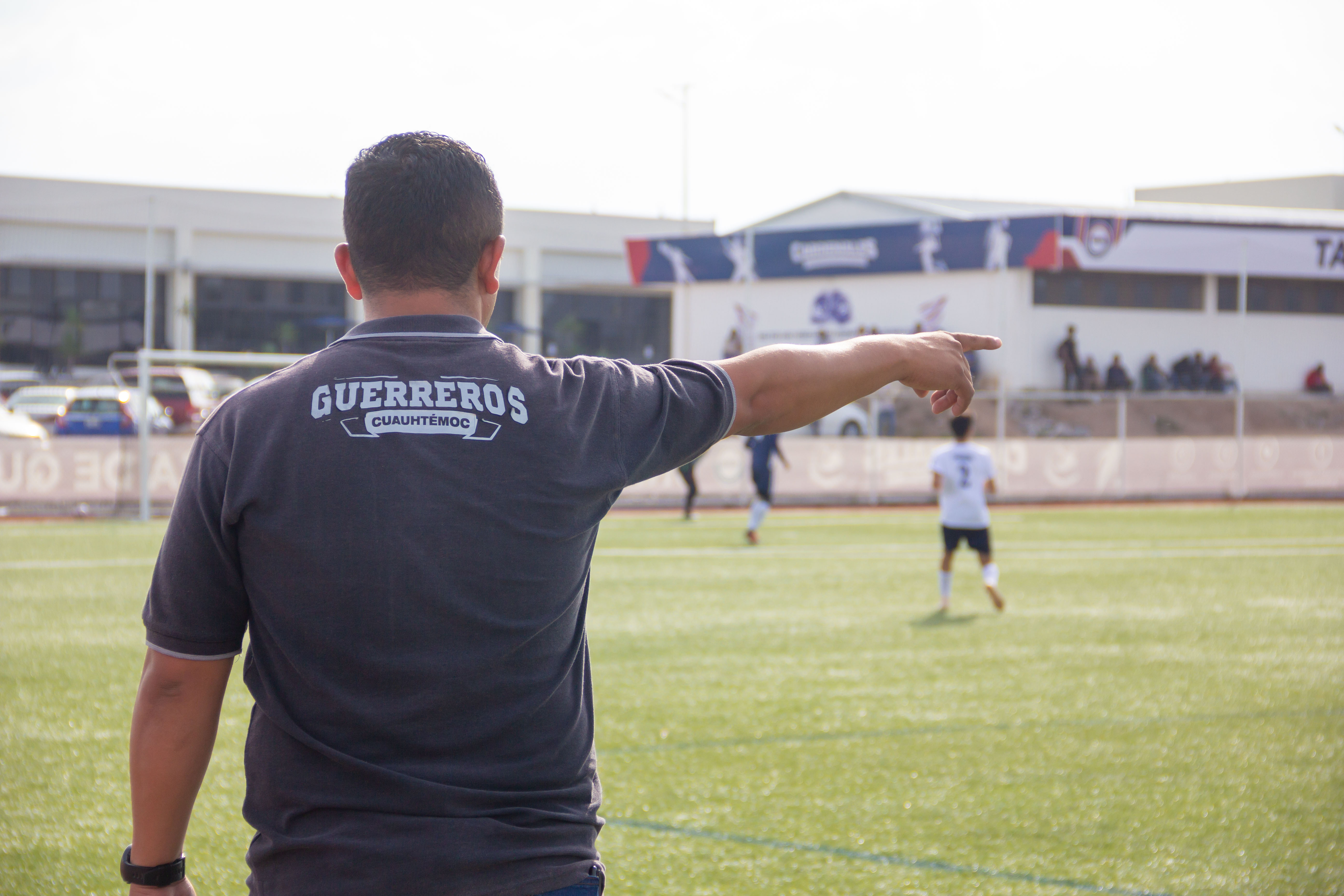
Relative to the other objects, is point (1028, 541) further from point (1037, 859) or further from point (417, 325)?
point (417, 325)

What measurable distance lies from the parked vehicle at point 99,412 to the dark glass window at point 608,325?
28.3 meters

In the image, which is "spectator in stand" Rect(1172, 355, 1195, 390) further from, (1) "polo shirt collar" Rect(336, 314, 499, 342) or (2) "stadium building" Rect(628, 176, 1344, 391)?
(1) "polo shirt collar" Rect(336, 314, 499, 342)

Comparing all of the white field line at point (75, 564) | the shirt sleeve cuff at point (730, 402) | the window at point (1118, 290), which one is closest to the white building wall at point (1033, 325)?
the window at point (1118, 290)

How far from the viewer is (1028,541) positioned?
17766 mm

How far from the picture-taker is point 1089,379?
111 ft

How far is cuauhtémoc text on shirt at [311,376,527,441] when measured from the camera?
1.76 meters

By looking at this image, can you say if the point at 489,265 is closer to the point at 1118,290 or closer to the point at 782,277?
the point at 782,277

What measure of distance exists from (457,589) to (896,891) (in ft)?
10.6

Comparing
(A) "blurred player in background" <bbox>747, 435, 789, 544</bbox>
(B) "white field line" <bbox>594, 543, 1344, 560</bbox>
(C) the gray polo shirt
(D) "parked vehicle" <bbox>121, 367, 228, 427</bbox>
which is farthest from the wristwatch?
(D) "parked vehicle" <bbox>121, 367, 228, 427</bbox>

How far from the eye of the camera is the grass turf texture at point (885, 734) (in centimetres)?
477

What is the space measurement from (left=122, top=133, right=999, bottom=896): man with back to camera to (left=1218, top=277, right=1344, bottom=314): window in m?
40.0

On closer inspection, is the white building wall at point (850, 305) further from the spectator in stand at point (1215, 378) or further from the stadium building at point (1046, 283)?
the spectator in stand at point (1215, 378)

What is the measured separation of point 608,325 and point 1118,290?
26917 millimetres

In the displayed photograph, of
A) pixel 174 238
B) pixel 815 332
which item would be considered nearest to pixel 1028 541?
pixel 815 332
